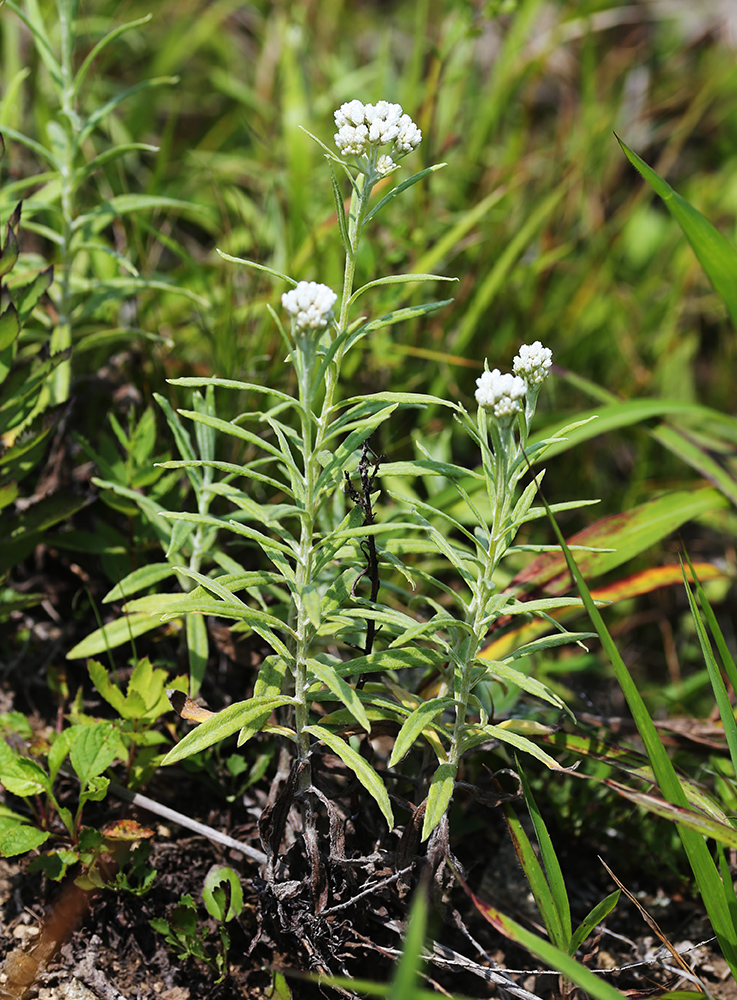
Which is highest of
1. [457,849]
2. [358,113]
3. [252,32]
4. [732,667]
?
[252,32]

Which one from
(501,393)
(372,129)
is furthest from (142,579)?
(372,129)

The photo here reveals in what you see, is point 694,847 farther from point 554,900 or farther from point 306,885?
point 306,885

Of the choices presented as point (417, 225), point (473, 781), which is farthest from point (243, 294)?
point (473, 781)

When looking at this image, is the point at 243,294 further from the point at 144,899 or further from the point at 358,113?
the point at 144,899

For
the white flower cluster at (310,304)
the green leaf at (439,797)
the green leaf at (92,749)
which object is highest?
the white flower cluster at (310,304)

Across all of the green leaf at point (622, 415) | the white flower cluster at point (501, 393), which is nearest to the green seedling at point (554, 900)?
the white flower cluster at point (501, 393)

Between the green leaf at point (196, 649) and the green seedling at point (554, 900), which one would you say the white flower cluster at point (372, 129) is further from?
the green seedling at point (554, 900)
